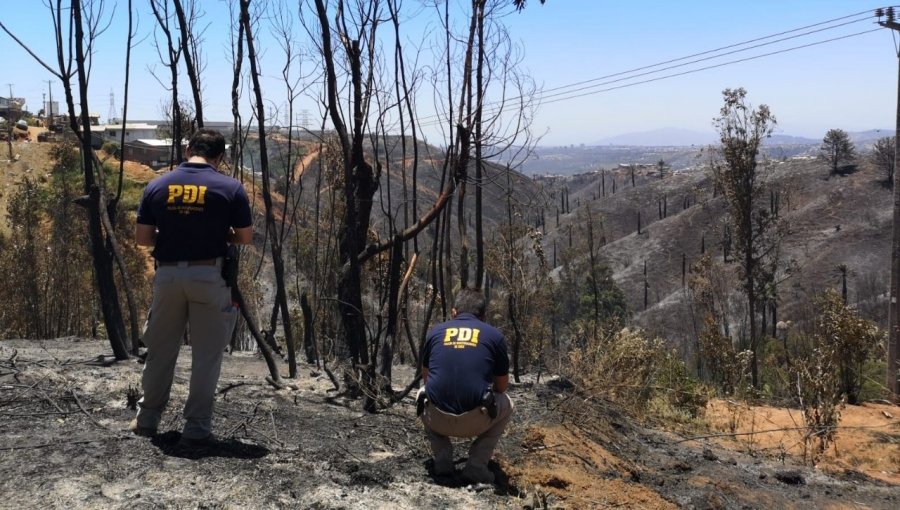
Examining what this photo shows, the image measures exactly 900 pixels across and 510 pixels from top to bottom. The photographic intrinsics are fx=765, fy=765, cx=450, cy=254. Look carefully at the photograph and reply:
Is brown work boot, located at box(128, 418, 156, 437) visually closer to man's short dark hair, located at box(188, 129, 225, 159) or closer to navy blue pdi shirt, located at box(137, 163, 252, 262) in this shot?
navy blue pdi shirt, located at box(137, 163, 252, 262)

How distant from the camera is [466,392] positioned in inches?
184

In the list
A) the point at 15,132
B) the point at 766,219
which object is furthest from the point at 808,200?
the point at 15,132

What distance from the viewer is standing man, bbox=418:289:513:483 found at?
15.4 feet

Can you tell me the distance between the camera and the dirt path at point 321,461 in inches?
165

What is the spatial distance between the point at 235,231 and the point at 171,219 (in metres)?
0.37

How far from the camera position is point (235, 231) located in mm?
4566

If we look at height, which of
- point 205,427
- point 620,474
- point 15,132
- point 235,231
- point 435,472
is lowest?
point 620,474

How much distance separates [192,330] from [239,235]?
0.65 metres

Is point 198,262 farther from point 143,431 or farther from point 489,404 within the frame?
point 489,404

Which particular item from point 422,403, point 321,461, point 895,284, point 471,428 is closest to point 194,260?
point 321,461

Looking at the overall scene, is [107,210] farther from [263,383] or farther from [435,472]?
[435,472]

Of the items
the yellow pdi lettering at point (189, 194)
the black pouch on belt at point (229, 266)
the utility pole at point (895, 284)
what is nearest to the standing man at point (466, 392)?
the black pouch on belt at point (229, 266)

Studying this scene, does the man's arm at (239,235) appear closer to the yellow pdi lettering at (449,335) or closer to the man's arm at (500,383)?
the yellow pdi lettering at (449,335)

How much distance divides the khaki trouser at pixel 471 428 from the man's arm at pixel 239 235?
154 centimetres
